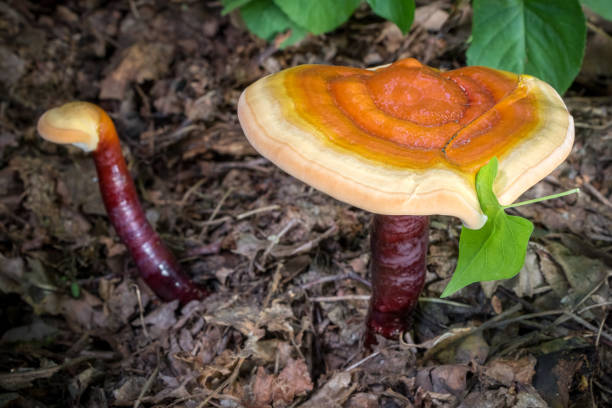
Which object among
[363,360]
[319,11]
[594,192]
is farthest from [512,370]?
[319,11]

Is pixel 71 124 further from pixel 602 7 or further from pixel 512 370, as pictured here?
pixel 602 7

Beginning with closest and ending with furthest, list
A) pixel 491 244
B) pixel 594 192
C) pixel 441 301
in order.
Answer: pixel 491 244 < pixel 441 301 < pixel 594 192

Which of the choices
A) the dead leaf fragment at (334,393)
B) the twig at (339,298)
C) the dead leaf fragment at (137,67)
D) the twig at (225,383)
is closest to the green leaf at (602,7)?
the twig at (339,298)

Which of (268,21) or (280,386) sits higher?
(268,21)

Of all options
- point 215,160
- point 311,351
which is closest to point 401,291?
point 311,351

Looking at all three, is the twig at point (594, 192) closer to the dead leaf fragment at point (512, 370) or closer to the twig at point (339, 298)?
the dead leaf fragment at point (512, 370)
